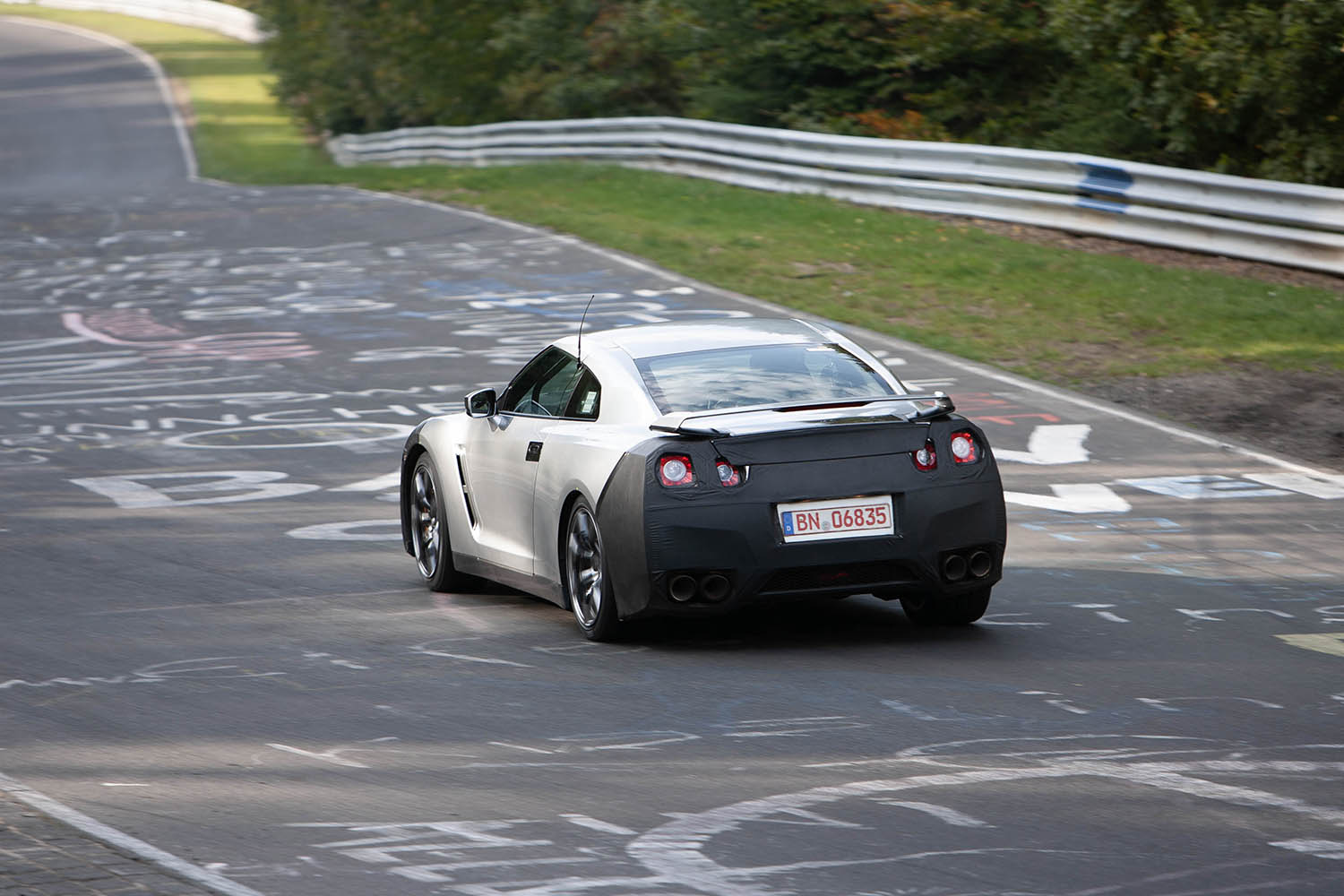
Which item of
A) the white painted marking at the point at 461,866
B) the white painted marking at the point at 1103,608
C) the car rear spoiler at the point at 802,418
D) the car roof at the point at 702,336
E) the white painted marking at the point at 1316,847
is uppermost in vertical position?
the car roof at the point at 702,336

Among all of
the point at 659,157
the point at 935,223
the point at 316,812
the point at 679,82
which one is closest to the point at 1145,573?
the point at 316,812

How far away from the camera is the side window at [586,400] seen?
8.80m

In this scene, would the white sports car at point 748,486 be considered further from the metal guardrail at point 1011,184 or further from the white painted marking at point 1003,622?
the metal guardrail at point 1011,184

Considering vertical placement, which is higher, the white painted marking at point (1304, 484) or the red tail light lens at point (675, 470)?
the red tail light lens at point (675, 470)

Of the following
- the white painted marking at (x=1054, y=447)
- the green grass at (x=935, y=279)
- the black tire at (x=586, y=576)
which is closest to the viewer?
the black tire at (x=586, y=576)

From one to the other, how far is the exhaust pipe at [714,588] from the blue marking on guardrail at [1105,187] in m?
15.2

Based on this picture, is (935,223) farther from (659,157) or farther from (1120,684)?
(1120,684)

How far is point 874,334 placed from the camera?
59.2 feet

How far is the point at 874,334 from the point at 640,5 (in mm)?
24683

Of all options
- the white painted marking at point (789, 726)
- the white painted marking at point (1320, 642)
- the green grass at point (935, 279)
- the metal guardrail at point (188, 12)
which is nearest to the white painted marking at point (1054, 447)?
the green grass at point (935, 279)

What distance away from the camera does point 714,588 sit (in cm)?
804

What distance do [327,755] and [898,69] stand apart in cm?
2764

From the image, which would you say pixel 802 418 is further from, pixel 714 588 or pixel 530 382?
pixel 530 382

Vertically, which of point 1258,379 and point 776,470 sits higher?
point 776,470
